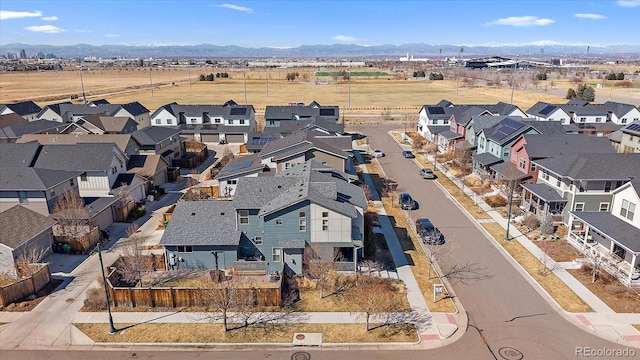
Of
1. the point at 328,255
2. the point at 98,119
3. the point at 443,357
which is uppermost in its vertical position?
the point at 98,119

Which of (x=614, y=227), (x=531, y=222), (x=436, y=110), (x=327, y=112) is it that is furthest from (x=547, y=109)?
(x=614, y=227)

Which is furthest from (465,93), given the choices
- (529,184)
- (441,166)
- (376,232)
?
(376,232)

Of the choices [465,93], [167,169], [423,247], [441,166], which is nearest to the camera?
[423,247]

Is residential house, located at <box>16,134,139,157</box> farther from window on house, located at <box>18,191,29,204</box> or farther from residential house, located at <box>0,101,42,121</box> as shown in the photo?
residential house, located at <box>0,101,42,121</box>

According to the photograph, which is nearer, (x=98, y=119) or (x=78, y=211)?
(x=78, y=211)

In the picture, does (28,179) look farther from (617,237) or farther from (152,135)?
(617,237)

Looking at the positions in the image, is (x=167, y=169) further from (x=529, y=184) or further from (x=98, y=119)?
(x=529, y=184)

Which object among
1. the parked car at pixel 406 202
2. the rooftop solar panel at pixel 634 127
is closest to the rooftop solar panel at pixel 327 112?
the parked car at pixel 406 202
